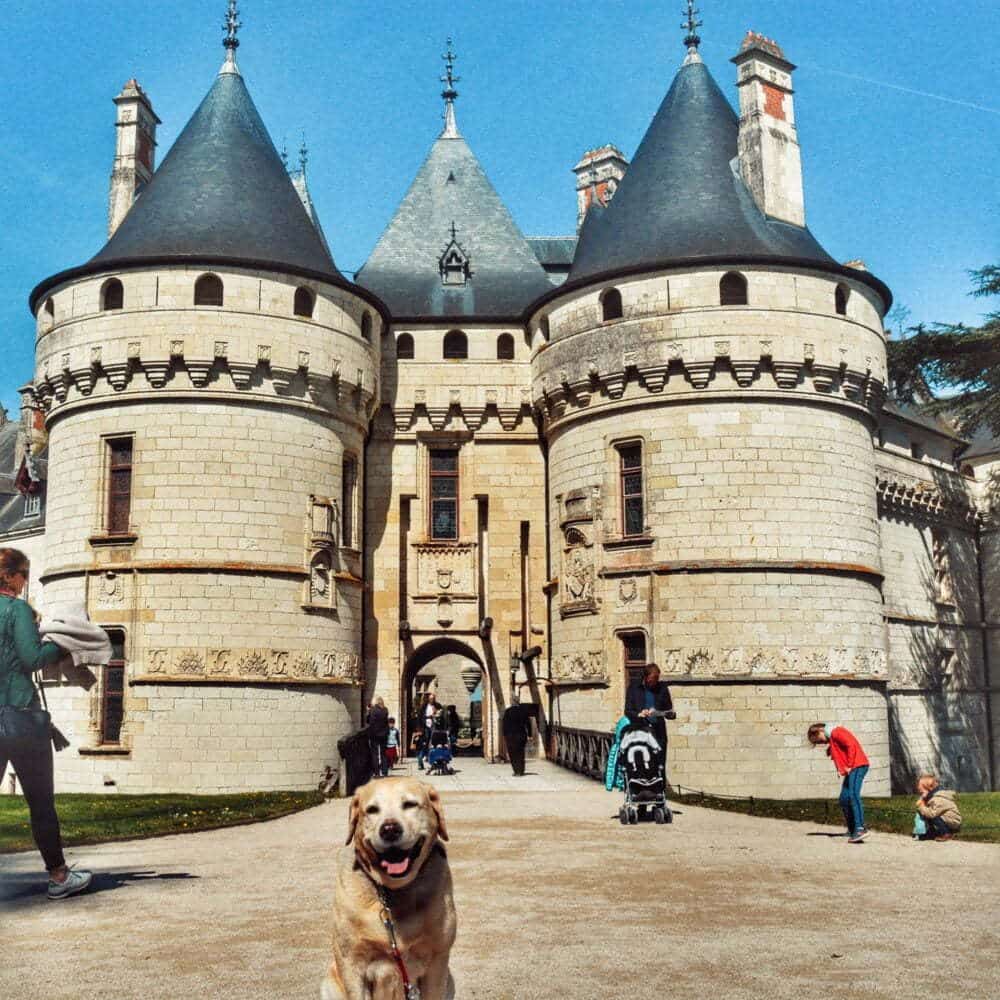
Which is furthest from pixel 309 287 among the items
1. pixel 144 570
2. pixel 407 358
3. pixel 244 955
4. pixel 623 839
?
pixel 244 955

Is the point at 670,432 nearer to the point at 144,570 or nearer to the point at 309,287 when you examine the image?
the point at 309,287

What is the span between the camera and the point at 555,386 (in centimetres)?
2391

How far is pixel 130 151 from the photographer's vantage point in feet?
90.1

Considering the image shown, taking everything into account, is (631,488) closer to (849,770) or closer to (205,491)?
(205,491)

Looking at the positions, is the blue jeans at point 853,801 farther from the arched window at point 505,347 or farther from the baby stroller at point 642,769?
the arched window at point 505,347

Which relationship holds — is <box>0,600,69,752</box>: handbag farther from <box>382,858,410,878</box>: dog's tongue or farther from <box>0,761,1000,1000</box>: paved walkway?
<box>382,858,410,878</box>: dog's tongue

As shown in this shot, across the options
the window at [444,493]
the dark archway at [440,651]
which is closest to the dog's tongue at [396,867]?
the dark archway at [440,651]

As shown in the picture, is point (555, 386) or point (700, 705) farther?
point (555, 386)

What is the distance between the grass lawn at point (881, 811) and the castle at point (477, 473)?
3.30 meters

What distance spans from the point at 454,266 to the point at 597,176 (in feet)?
25.9

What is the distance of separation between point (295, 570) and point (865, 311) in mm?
12501

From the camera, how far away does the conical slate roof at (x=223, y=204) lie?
877 inches

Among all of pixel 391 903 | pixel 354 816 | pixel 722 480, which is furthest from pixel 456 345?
pixel 391 903

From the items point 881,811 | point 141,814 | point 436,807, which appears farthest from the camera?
point 881,811
